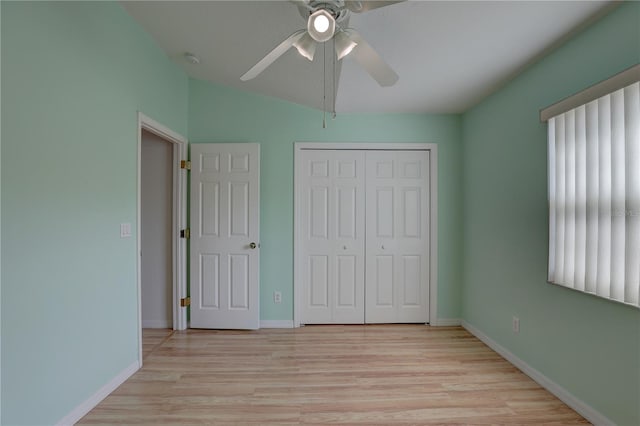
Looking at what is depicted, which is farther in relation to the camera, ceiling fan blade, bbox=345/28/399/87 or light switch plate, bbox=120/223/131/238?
light switch plate, bbox=120/223/131/238

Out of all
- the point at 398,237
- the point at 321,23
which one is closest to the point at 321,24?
the point at 321,23

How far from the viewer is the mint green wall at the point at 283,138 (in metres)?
3.05

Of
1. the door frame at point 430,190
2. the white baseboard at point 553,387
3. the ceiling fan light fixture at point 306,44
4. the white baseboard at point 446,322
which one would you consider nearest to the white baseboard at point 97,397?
the door frame at point 430,190

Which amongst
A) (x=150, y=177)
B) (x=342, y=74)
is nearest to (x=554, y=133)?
(x=342, y=74)

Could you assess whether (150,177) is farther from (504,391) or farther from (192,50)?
(504,391)

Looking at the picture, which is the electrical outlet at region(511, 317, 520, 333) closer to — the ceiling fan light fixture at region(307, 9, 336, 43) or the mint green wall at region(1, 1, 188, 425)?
the ceiling fan light fixture at region(307, 9, 336, 43)

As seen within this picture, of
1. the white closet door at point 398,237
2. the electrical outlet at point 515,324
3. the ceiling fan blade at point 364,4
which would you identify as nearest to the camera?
the ceiling fan blade at point 364,4

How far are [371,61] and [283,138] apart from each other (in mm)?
1866

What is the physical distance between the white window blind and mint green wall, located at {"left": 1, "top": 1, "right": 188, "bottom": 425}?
3.09 metres

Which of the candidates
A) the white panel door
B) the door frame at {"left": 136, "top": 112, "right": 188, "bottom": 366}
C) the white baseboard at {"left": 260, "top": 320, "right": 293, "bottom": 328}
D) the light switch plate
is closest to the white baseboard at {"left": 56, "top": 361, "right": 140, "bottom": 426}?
the door frame at {"left": 136, "top": 112, "right": 188, "bottom": 366}

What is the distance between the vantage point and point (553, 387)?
1926 mm

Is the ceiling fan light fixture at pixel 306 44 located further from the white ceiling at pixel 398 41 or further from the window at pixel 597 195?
the window at pixel 597 195

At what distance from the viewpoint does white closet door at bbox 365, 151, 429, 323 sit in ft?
10.3

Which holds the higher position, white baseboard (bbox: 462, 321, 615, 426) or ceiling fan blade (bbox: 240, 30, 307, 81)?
ceiling fan blade (bbox: 240, 30, 307, 81)
